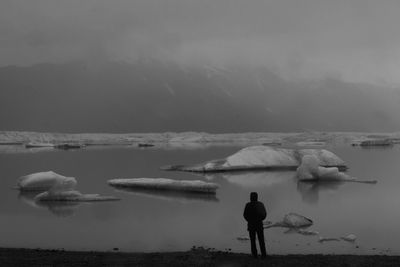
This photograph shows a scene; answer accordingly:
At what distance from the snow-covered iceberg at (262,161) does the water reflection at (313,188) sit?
21.3 feet

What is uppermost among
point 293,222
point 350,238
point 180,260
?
point 293,222

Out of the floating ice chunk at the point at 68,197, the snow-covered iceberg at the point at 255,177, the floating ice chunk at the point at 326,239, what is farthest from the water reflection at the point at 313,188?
the floating ice chunk at the point at 68,197

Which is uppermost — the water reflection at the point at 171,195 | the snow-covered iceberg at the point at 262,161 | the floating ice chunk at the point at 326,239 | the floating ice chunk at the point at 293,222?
the snow-covered iceberg at the point at 262,161

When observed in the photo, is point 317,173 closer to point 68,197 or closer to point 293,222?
point 293,222

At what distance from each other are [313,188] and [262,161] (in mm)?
9972

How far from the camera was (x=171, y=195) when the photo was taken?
24.8m

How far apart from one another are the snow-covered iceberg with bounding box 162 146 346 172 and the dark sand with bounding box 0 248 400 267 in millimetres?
25131

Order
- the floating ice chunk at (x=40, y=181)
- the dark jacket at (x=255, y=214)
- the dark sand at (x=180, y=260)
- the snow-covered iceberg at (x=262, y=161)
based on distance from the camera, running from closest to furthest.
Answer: the dark sand at (x=180, y=260) < the dark jacket at (x=255, y=214) < the floating ice chunk at (x=40, y=181) < the snow-covered iceberg at (x=262, y=161)

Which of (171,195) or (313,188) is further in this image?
(313,188)

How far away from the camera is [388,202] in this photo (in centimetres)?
2173

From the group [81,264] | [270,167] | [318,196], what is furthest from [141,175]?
[81,264]

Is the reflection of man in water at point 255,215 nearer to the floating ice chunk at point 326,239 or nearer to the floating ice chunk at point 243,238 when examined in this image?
the floating ice chunk at point 243,238

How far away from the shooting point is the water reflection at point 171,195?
23.5m

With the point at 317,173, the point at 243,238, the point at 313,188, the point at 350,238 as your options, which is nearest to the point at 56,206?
the point at 243,238
